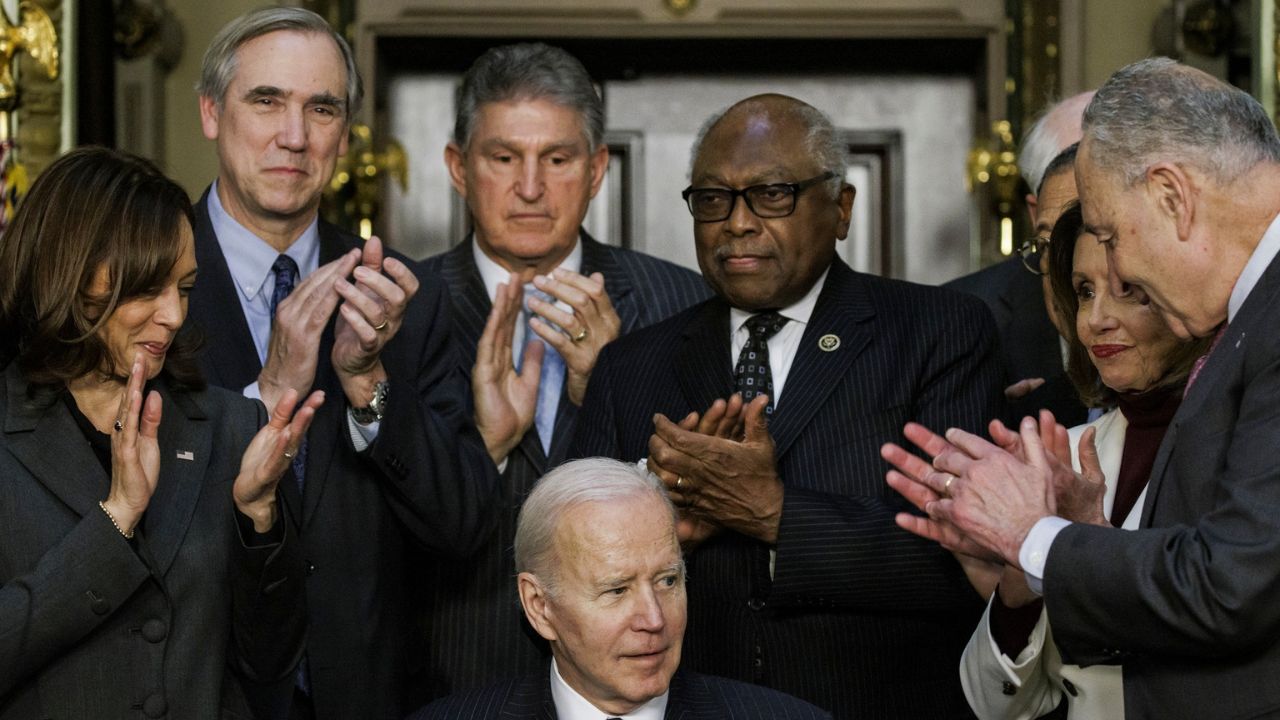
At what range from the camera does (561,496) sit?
314 cm

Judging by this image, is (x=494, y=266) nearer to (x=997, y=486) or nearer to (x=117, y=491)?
(x=117, y=491)

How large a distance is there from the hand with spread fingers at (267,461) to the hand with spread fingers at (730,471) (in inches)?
27.5

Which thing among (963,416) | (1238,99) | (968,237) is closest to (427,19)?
(968,237)

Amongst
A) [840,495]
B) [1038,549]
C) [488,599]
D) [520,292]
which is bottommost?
[488,599]

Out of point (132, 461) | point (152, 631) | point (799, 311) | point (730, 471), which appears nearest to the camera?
point (132, 461)

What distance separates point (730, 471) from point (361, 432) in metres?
0.76

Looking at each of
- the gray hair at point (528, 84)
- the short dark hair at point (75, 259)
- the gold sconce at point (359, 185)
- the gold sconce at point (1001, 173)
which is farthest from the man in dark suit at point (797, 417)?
the gold sconce at point (359, 185)

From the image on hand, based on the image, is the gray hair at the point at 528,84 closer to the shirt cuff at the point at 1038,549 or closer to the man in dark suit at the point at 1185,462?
the man in dark suit at the point at 1185,462

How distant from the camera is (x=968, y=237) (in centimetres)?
597

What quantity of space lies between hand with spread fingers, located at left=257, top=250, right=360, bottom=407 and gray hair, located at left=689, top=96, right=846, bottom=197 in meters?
0.83

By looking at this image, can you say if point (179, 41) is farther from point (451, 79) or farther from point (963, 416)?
point (963, 416)

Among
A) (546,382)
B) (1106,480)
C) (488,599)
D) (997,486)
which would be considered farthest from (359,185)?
(997,486)

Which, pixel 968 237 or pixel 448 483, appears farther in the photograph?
pixel 968 237

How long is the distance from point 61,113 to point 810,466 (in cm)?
236
